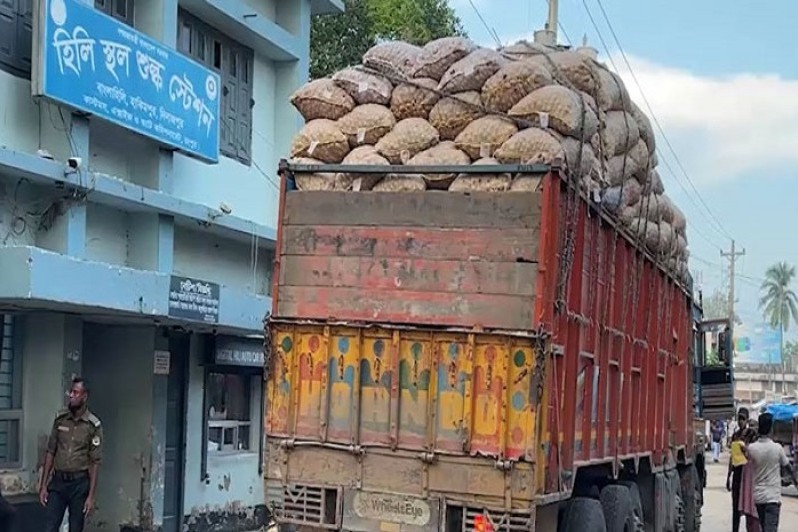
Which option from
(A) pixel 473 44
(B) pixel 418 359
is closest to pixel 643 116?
(A) pixel 473 44

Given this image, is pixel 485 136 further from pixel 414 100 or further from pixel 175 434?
pixel 175 434

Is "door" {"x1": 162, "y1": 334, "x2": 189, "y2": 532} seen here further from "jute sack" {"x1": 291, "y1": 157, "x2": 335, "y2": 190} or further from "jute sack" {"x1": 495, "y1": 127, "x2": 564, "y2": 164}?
"jute sack" {"x1": 495, "y1": 127, "x2": 564, "y2": 164}

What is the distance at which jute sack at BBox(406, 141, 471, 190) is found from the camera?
7082mm

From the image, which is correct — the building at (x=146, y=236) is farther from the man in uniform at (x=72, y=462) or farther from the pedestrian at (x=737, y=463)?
the pedestrian at (x=737, y=463)

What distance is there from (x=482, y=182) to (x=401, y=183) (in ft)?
1.83

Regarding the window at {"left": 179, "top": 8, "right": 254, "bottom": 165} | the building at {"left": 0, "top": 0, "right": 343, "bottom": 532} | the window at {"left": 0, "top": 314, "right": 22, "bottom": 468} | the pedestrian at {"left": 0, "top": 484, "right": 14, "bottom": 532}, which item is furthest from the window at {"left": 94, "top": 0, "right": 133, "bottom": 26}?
the pedestrian at {"left": 0, "top": 484, "right": 14, "bottom": 532}

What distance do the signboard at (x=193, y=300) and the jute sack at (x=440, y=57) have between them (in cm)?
346

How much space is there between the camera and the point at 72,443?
29.2 ft

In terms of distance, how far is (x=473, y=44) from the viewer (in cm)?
798

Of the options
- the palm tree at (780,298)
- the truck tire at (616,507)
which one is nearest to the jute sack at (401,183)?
the truck tire at (616,507)

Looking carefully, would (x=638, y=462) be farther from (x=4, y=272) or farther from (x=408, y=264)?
(x=4, y=272)

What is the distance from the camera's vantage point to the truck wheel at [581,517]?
23.6 ft

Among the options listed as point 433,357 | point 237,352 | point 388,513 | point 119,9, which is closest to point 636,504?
point 388,513

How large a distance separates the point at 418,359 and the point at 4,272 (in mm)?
3480
